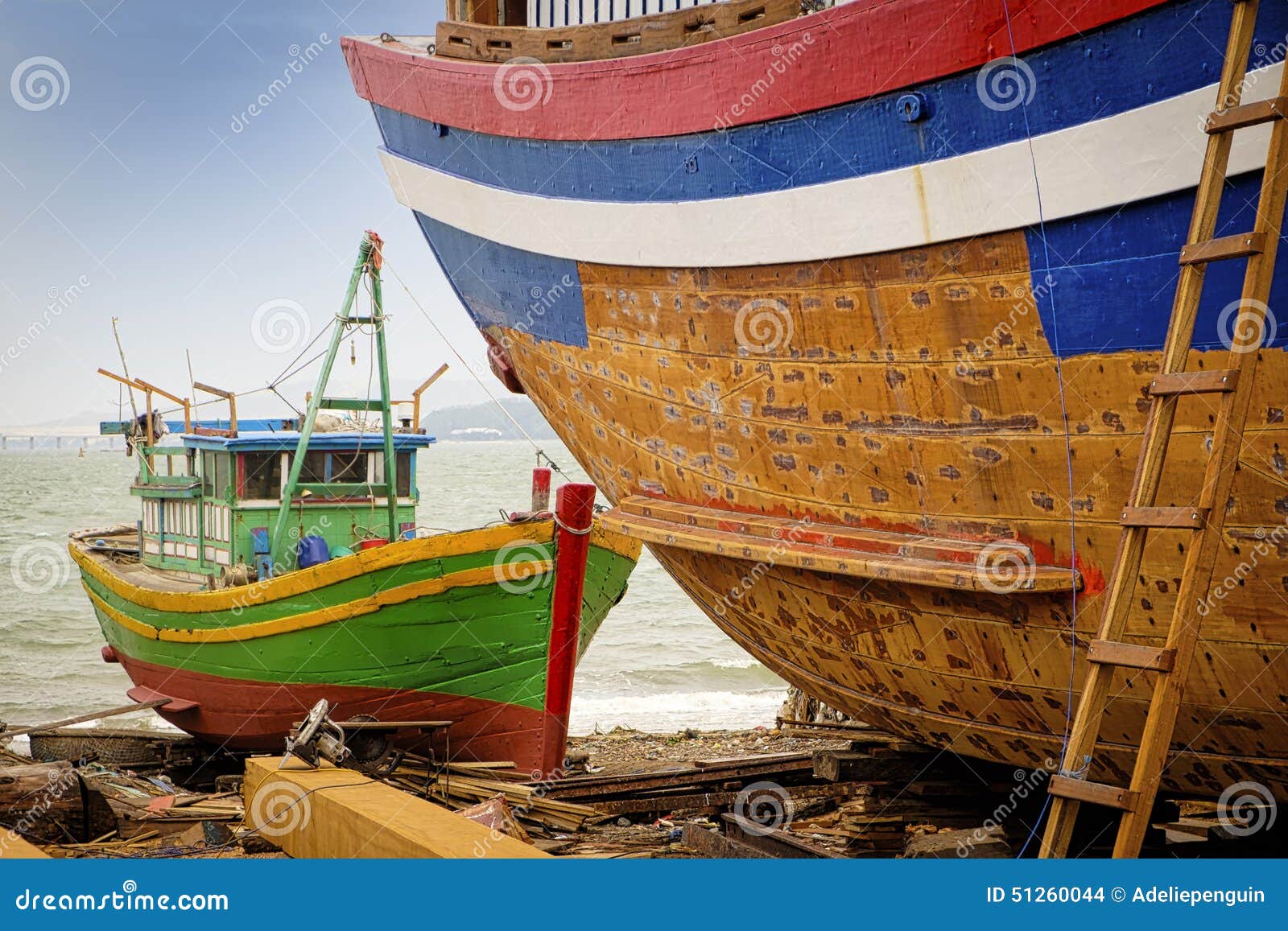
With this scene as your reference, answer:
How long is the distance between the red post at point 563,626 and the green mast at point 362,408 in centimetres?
240

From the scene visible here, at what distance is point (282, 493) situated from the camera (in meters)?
11.9

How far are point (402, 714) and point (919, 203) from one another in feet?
23.5

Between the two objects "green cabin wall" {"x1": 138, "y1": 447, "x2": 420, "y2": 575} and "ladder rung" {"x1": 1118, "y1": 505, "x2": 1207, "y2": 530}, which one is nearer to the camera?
"ladder rung" {"x1": 1118, "y1": 505, "x2": 1207, "y2": 530}

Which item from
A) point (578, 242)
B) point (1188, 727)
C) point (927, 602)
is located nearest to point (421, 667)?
point (578, 242)

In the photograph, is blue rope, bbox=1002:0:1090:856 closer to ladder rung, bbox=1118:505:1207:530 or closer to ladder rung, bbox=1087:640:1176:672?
ladder rung, bbox=1087:640:1176:672

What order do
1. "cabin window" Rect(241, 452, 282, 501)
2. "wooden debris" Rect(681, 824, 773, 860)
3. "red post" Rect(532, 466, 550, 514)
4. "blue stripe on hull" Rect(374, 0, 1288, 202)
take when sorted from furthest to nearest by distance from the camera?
"cabin window" Rect(241, 452, 282, 501) → "red post" Rect(532, 466, 550, 514) → "wooden debris" Rect(681, 824, 773, 860) → "blue stripe on hull" Rect(374, 0, 1288, 202)

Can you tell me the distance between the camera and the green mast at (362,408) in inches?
427

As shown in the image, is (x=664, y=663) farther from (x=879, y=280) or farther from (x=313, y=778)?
(x=879, y=280)

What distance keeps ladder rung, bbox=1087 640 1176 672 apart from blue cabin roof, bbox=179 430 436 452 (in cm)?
901

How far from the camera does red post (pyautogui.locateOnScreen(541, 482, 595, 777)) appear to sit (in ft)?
31.3

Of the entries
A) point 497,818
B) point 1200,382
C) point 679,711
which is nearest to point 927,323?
point 1200,382

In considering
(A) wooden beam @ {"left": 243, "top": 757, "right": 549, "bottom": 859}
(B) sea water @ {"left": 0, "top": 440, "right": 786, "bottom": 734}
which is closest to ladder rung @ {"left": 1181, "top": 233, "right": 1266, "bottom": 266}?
(A) wooden beam @ {"left": 243, "top": 757, "right": 549, "bottom": 859}

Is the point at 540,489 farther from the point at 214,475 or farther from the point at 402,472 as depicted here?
the point at 214,475

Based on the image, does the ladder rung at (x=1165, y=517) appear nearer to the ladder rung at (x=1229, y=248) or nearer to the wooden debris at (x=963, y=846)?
the ladder rung at (x=1229, y=248)
